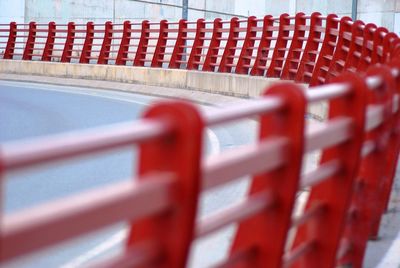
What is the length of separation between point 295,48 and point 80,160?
33.9ft

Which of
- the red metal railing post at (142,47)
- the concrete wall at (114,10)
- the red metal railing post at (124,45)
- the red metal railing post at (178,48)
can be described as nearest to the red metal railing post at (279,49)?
the red metal railing post at (178,48)

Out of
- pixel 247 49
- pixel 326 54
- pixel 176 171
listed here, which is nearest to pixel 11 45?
pixel 247 49

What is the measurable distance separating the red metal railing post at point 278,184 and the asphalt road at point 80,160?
817 millimetres

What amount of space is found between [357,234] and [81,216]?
3819mm

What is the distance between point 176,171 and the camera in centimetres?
301

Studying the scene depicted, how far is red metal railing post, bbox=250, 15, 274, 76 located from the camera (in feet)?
85.4

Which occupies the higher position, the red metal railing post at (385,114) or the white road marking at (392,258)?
the red metal railing post at (385,114)

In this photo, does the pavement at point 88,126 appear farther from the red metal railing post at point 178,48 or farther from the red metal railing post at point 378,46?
the red metal railing post at point 378,46

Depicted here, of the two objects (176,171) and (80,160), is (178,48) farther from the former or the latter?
(176,171)

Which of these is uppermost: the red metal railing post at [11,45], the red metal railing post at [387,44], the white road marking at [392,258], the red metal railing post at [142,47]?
the red metal railing post at [387,44]

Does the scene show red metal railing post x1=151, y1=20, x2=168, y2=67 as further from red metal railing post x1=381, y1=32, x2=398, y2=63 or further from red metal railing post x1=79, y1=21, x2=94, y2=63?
red metal railing post x1=381, y1=32, x2=398, y2=63

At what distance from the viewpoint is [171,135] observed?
2.99 meters

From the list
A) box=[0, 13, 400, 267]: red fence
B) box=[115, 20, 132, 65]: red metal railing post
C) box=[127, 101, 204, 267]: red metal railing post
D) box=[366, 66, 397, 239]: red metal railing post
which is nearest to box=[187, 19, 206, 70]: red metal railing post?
box=[115, 20, 132, 65]: red metal railing post

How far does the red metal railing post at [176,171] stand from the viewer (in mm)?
2998
